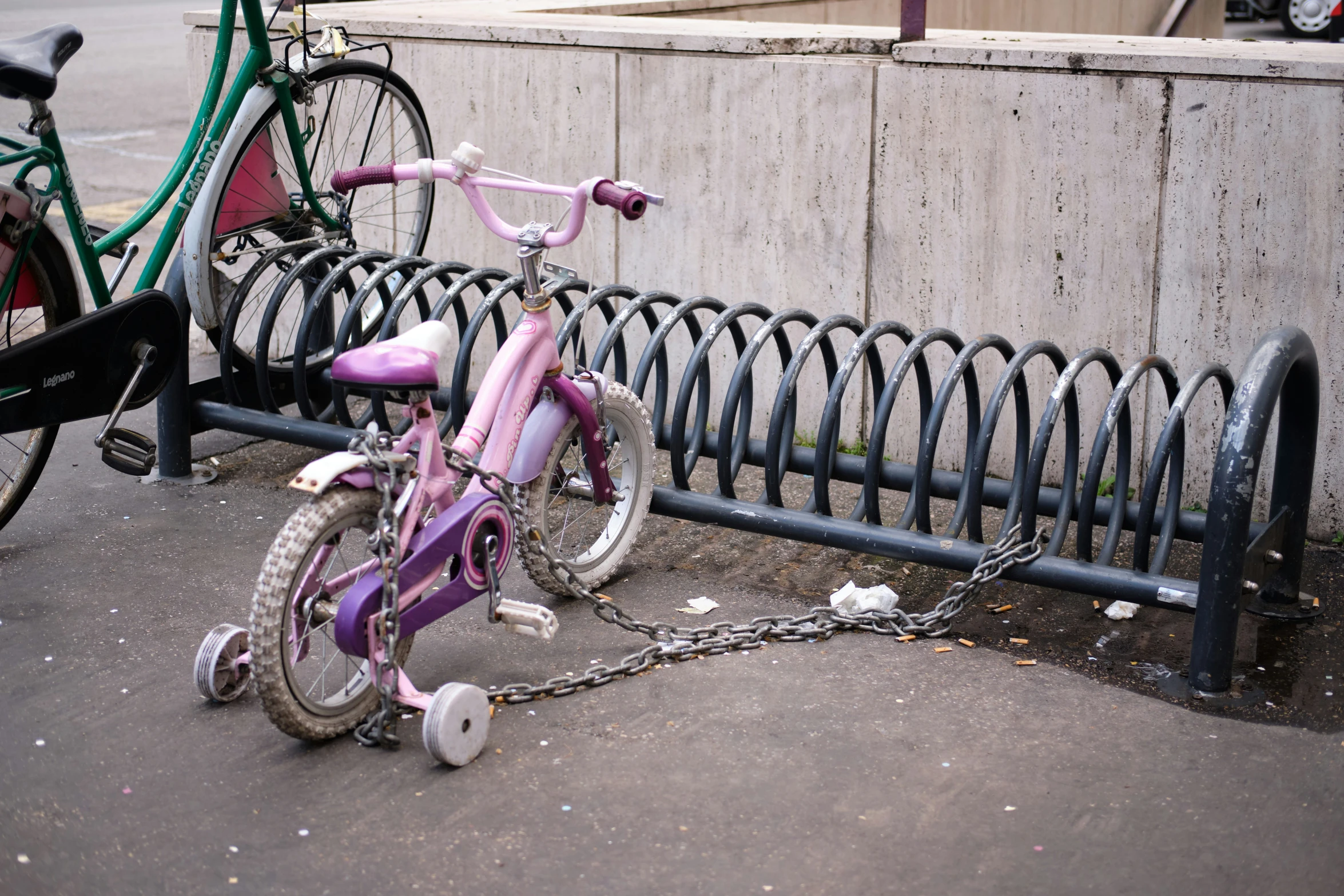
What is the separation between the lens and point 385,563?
128 inches

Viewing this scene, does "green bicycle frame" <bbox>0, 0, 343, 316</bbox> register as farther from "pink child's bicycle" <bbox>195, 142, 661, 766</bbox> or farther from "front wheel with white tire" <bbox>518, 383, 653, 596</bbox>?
"front wheel with white tire" <bbox>518, 383, 653, 596</bbox>

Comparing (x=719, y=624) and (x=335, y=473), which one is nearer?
(x=335, y=473)

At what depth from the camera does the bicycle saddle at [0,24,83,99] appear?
4.16 m

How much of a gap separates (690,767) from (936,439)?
1.28m

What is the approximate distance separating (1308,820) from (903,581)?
1.58 m

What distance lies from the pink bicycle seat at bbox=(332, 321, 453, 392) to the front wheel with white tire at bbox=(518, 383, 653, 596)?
76 cm

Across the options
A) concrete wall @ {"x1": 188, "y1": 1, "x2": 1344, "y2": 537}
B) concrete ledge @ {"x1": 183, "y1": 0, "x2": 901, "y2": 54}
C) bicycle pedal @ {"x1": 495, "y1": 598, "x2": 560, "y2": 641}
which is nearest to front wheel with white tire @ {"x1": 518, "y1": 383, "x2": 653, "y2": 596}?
bicycle pedal @ {"x1": 495, "y1": 598, "x2": 560, "y2": 641}

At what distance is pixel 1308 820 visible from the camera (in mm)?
3135

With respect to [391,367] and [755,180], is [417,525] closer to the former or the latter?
[391,367]

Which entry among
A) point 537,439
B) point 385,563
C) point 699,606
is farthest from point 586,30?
point 385,563

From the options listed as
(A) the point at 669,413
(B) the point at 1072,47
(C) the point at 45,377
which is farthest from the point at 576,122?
(C) the point at 45,377

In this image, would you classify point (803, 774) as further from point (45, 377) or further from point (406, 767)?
point (45, 377)

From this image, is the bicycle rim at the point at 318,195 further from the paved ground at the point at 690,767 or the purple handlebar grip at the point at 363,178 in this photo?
the paved ground at the point at 690,767

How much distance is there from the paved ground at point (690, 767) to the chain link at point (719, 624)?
0.06m
